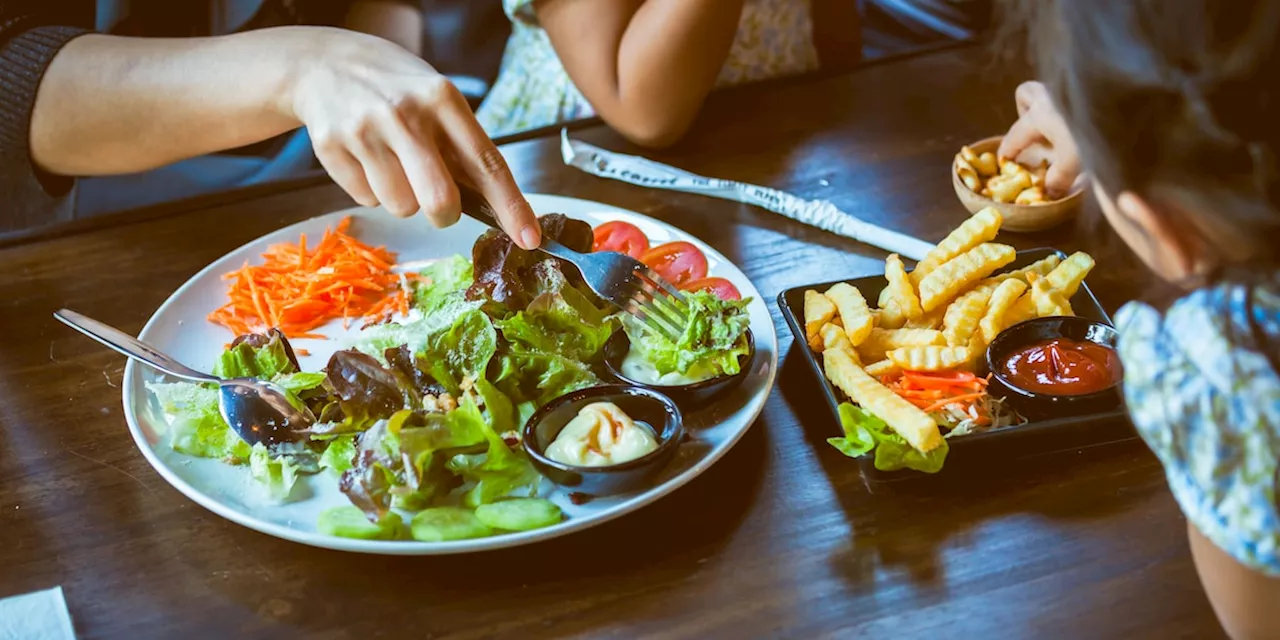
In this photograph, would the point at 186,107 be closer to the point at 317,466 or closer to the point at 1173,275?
the point at 317,466

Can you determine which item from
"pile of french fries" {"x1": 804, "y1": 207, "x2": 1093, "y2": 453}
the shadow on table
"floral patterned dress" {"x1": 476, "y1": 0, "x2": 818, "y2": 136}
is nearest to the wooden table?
the shadow on table

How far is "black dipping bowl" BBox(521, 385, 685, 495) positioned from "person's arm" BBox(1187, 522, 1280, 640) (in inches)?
23.9

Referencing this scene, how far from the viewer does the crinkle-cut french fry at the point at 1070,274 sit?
5.00 ft

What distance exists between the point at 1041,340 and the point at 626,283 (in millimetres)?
606

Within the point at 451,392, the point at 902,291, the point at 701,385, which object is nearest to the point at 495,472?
the point at 451,392

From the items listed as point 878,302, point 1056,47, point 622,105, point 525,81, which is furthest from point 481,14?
point 1056,47

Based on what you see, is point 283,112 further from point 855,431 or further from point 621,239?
point 855,431

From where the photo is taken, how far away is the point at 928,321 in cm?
153

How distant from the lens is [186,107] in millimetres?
1947

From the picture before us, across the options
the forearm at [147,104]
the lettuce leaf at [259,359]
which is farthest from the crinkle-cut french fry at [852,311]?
the forearm at [147,104]

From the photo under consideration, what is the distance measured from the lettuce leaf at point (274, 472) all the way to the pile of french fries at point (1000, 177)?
4.17ft

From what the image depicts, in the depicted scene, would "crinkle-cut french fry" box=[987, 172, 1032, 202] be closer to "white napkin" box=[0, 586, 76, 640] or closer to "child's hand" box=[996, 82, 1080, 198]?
"child's hand" box=[996, 82, 1080, 198]

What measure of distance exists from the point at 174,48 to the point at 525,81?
0.96 meters

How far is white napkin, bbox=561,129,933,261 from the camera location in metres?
1.83
